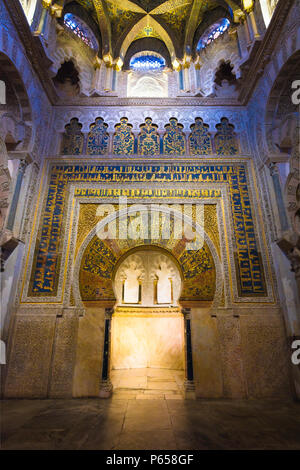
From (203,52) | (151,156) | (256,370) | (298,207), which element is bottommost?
(256,370)

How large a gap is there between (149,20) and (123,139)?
3950mm

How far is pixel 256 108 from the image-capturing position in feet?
19.3

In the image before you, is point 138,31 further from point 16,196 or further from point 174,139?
point 16,196

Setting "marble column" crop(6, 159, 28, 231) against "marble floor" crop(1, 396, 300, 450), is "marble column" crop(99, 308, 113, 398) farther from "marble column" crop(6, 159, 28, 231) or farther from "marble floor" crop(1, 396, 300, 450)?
"marble column" crop(6, 159, 28, 231)

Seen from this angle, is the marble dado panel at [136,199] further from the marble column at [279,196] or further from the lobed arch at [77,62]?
the lobed arch at [77,62]

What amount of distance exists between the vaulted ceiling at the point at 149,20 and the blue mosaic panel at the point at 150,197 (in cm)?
367

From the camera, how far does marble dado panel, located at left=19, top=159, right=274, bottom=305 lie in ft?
16.2

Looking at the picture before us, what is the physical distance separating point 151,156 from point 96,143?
143cm

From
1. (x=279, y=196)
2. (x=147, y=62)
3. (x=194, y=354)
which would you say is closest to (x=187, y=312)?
(x=194, y=354)

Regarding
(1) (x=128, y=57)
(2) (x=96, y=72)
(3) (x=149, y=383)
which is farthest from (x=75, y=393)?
(1) (x=128, y=57)

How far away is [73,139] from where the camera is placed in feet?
20.5

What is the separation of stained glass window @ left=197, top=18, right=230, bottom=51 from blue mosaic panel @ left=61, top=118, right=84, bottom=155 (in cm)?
415

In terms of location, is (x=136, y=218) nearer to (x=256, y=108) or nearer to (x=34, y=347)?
(x=34, y=347)

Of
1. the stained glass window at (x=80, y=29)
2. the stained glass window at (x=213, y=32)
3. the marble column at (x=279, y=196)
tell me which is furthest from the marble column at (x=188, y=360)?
the stained glass window at (x=80, y=29)
